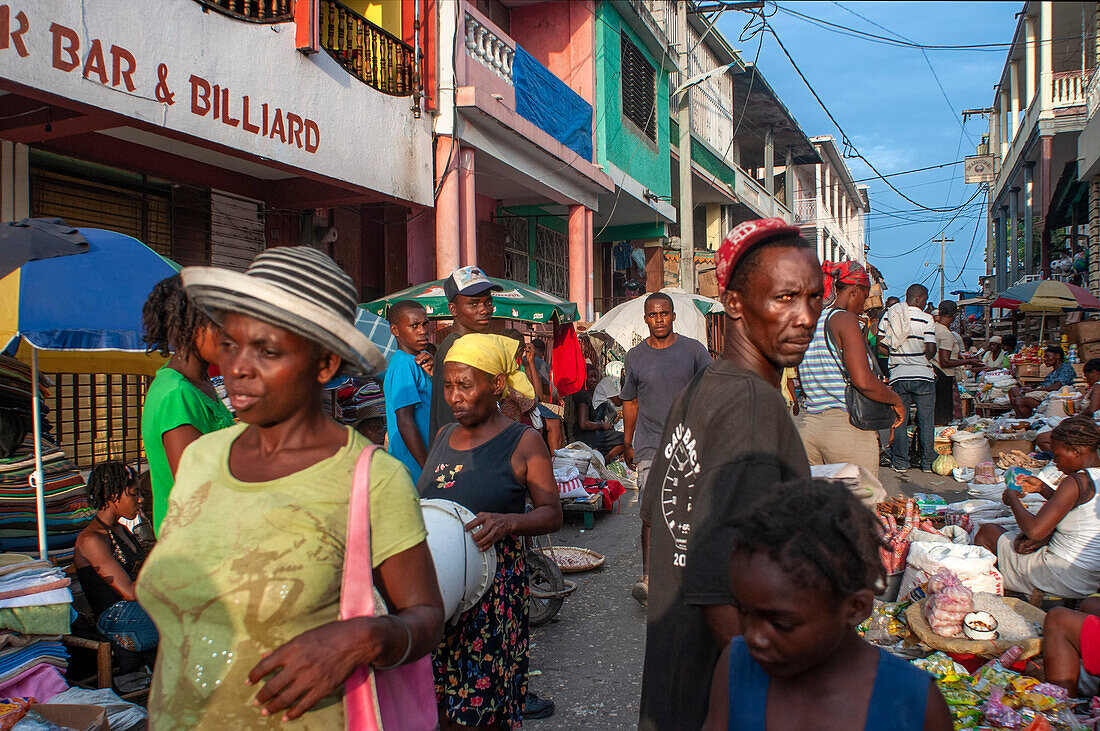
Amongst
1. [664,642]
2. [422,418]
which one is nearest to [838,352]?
[422,418]

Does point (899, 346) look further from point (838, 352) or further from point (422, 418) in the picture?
point (422, 418)

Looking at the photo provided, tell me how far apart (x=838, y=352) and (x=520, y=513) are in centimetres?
295

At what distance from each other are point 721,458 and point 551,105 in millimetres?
11240

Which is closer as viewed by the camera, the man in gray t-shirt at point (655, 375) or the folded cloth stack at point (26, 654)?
the folded cloth stack at point (26, 654)

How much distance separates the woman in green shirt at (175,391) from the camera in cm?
277

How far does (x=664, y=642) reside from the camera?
5.95 ft

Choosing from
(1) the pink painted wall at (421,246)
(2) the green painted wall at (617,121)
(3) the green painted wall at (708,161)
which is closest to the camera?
(1) the pink painted wall at (421,246)

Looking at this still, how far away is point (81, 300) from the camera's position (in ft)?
12.8

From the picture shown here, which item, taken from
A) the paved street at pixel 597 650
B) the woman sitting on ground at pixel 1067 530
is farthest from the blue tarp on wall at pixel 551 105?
the woman sitting on ground at pixel 1067 530

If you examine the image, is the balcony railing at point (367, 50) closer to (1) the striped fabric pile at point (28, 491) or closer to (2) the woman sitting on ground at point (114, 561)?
(1) the striped fabric pile at point (28, 491)

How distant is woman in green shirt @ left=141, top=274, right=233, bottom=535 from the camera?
2.77 meters

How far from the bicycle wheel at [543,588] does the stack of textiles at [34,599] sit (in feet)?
8.23

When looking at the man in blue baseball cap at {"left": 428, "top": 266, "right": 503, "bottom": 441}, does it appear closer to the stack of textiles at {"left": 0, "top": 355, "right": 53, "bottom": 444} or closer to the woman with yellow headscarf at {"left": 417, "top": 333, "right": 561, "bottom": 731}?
the woman with yellow headscarf at {"left": 417, "top": 333, "right": 561, "bottom": 731}

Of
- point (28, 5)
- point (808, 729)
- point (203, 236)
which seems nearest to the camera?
point (808, 729)
